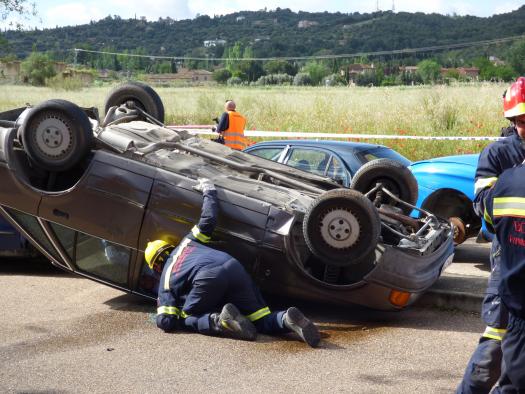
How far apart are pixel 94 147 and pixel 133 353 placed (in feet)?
7.22

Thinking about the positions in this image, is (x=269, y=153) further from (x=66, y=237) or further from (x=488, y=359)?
(x=488, y=359)

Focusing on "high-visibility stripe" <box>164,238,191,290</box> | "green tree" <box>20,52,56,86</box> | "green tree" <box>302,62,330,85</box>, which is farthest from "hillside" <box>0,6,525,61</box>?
"high-visibility stripe" <box>164,238,191,290</box>

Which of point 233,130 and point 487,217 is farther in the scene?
point 233,130

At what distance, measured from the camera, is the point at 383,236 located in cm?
808

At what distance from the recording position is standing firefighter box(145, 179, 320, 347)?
7067 millimetres

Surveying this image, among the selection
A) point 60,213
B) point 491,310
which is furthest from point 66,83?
point 491,310

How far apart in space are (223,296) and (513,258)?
152 inches

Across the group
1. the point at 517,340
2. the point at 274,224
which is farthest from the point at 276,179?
the point at 517,340

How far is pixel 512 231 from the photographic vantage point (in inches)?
146

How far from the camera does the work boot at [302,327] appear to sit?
6837 mm

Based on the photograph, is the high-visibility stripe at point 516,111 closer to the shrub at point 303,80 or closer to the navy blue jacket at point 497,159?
the navy blue jacket at point 497,159

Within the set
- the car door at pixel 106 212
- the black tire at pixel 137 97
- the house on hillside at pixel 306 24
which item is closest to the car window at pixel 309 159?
the black tire at pixel 137 97

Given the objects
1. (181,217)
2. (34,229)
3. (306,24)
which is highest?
(306,24)

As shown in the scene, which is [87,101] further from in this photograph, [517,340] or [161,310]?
[517,340]
